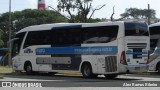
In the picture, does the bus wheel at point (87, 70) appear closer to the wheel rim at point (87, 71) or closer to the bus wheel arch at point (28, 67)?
the wheel rim at point (87, 71)

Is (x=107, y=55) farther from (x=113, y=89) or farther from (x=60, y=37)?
(x=113, y=89)

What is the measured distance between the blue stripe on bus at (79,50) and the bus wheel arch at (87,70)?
0.68 metres

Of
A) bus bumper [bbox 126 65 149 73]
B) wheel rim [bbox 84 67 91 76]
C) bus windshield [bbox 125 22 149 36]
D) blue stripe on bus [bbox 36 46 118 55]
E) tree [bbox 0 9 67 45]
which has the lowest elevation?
wheel rim [bbox 84 67 91 76]

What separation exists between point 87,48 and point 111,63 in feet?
6.58

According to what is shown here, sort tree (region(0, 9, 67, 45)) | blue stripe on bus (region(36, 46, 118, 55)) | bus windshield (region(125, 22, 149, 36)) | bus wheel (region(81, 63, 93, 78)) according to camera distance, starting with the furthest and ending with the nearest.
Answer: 1. tree (region(0, 9, 67, 45))
2. bus wheel (region(81, 63, 93, 78))
3. blue stripe on bus (region(36, 46, 118, 55))
4. bus windshield (region(125, 22, 149, 36))

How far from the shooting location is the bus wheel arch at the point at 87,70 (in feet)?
78.8

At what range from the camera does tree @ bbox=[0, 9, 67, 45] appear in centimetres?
9906

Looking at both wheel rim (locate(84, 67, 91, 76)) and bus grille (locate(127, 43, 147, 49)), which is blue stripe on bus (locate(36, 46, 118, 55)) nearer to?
bus grille (locate(127, 43, 147, 49))

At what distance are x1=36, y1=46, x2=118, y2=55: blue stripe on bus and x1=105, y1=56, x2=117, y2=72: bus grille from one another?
0.32 metres

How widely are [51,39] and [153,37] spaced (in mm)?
7491

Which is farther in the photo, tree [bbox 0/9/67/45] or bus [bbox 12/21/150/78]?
tree [bbox 0/9/67/45]

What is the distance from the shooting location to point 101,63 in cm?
2339

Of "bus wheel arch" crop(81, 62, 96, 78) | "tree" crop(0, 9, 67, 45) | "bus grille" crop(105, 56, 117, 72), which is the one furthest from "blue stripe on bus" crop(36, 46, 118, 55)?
"tree" crop(0, 9, 67, 45)

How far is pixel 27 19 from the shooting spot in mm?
99938
